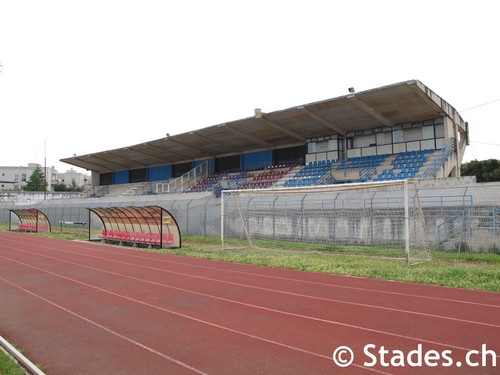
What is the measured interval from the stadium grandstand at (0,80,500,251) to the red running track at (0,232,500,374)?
238 inches

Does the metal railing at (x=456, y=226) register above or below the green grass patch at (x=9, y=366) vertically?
above

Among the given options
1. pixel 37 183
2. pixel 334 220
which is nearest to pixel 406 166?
pixel 334 220

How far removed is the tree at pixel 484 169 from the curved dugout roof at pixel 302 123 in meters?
25.2

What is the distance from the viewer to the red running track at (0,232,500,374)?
16.5 ft

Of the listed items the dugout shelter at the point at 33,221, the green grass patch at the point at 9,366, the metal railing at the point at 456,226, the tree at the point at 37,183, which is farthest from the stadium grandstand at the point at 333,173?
the tree at the point at 37,183

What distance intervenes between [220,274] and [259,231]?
10399 mm

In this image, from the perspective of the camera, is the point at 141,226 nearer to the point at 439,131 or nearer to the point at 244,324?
the point at 244,324

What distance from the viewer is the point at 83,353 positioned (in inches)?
213

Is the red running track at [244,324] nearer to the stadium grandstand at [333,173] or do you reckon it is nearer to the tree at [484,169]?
the stadium grandstand at [333,173]

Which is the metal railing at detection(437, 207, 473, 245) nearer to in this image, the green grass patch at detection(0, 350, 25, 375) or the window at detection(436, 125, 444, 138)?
the window at detection(436, 125, 444, 138)

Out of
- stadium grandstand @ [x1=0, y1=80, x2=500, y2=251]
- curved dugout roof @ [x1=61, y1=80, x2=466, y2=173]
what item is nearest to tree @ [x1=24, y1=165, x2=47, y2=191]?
stadium grandstand @ [x1=0, y1=80, x2=500, y2=251]

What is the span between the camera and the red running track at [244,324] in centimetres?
502

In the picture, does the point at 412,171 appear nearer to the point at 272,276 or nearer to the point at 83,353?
the point at 272,276

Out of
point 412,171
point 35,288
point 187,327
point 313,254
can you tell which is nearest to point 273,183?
point 412,171
